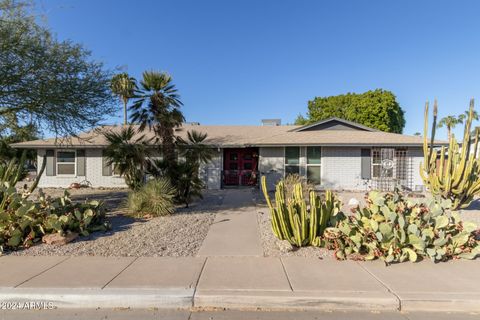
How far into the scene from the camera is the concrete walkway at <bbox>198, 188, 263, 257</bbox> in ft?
19.4

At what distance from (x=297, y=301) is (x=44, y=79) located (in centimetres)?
896

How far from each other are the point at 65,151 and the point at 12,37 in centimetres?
1001

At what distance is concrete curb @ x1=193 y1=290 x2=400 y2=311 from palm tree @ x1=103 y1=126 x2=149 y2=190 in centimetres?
698

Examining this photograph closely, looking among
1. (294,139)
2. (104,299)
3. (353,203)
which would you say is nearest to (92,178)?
(294,139)

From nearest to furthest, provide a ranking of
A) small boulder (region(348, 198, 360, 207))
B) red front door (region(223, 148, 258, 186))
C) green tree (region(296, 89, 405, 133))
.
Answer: small boulder (region(348, 198, 360, 207)) → red front door (region(223, 148, 258, 186)) → green tree (region(296, 89, 405, 133))

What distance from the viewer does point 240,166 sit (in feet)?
55.4

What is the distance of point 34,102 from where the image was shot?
28.3 ft

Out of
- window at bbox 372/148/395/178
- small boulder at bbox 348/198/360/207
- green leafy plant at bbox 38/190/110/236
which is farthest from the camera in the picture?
window at bbox 372/148/395/178

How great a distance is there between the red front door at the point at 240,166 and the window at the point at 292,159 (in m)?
2.11

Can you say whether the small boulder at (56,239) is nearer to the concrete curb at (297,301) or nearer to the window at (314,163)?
the concrete curb at (297,301)

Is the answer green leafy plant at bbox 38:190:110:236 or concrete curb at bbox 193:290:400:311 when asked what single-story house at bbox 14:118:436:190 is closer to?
green leafy plant at bbox 38:190:110:236

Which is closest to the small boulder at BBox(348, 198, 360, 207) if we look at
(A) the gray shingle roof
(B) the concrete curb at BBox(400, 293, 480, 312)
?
(A) the gray shingle roof

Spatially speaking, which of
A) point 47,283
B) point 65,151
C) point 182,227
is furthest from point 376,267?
point 65,151

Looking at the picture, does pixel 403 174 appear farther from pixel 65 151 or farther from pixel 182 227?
pixel 65 151
